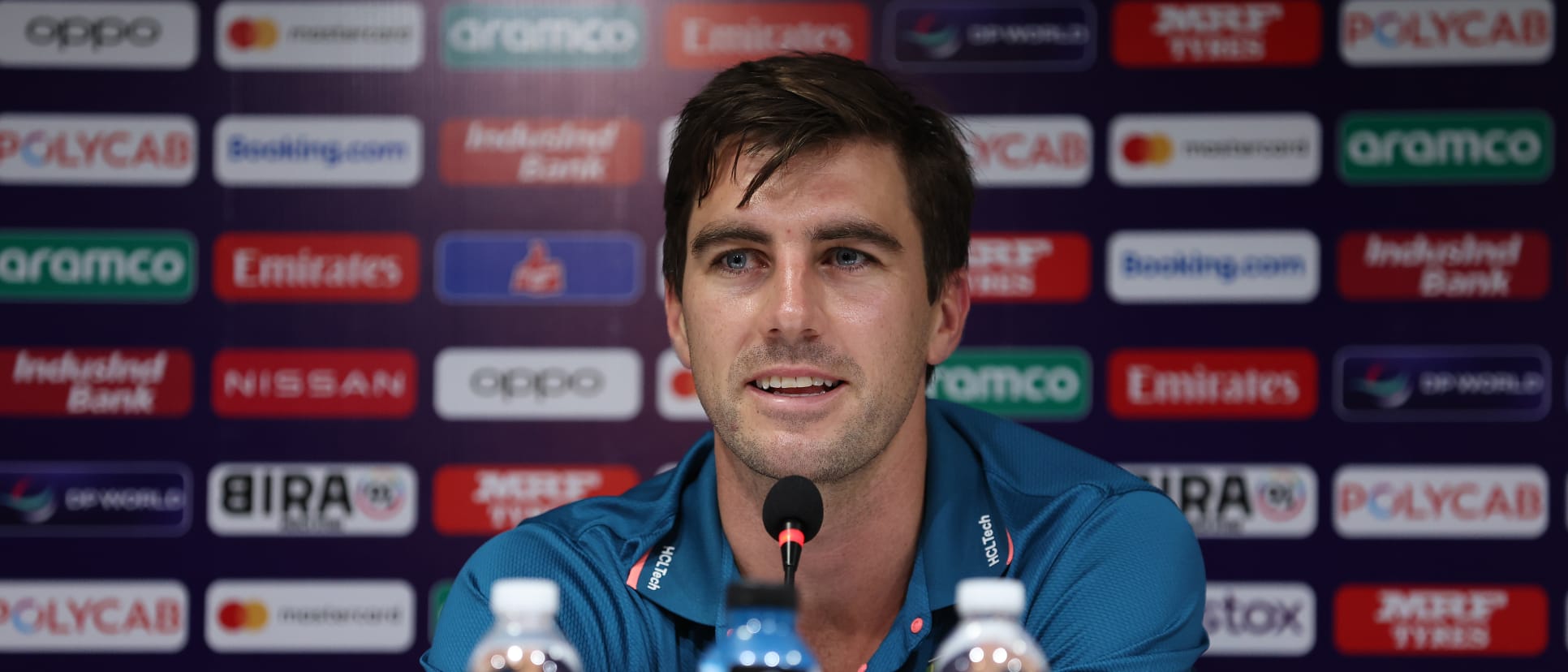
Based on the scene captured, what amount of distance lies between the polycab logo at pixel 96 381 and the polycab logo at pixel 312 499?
0.21m

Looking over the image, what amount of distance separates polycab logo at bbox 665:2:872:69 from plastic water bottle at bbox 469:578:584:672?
223 centimetres

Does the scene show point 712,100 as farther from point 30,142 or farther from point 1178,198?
point 30,142

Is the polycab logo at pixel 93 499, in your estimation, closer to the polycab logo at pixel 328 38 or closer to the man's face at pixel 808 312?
the polycab logo at pixel 328 38

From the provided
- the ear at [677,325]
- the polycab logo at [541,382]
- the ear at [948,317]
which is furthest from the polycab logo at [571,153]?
the ear at [948,317]

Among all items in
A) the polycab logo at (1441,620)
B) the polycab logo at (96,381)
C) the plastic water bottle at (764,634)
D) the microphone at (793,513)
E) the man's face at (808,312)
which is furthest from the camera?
the polycab logo at (96,381)

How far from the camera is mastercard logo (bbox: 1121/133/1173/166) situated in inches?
120

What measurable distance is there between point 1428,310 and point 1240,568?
2.30ft

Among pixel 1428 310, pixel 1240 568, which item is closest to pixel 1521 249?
pixel 1428 310

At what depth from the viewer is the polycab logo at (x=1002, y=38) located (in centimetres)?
307

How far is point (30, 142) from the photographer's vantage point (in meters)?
3.10

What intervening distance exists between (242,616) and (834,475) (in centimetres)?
215

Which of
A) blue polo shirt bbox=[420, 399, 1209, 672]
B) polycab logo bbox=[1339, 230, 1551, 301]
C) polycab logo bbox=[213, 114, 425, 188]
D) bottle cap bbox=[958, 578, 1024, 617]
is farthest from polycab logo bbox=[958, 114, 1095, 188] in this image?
bottle cap bbox=[958, 578, 1024, 617]

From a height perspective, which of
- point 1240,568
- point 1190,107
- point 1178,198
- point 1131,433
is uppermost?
point 1190,107

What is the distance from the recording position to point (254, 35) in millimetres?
3107
